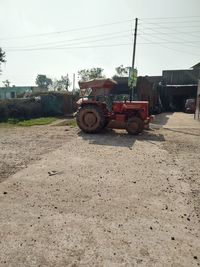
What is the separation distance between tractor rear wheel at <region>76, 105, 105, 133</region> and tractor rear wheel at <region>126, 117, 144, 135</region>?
125cm

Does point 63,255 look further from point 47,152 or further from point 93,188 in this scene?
point 47,152

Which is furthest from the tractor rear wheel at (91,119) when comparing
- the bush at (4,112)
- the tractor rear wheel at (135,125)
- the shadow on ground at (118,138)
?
the bush at (4,112)

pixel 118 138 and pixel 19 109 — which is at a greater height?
pixel 19 109

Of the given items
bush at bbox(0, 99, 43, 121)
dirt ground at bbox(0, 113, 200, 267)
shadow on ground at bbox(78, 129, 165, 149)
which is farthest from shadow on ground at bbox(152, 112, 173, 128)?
bush at bbox(0, 99, 43, 121)

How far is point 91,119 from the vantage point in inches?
500

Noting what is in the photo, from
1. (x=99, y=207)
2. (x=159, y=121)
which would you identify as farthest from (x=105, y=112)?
(x=99, y=207)

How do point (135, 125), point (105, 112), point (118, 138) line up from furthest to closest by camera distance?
point (105, 112), point (135, 125), point (118, 138)

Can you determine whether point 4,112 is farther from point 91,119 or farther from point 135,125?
point 135,125

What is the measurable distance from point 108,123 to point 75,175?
6.60 metres

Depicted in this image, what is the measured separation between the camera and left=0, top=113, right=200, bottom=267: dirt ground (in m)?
3.43

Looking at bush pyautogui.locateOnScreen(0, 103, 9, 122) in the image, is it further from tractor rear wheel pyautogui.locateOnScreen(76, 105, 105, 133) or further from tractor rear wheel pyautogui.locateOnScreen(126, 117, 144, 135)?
A: tractor rear wheel pyautogui.locateOnScreen(126, 117, 144, 135)

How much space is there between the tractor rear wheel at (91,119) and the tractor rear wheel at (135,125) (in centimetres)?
125

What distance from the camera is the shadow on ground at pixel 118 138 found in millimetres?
10656

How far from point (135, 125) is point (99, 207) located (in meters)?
7.81
